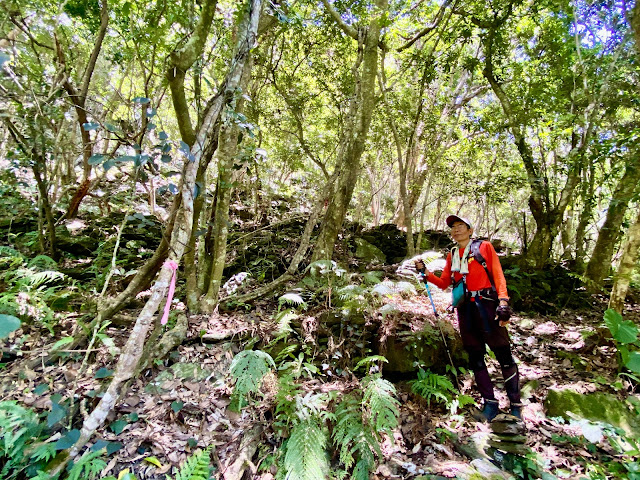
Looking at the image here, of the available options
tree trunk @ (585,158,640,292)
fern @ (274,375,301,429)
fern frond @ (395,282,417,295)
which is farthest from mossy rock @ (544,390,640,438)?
tree trunk @ (585,158,640,292)

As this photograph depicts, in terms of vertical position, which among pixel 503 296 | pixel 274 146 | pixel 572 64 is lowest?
pixel 503 296

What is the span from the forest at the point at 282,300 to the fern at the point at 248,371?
3 cm

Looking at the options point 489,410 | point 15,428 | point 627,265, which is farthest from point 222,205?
point 627,265

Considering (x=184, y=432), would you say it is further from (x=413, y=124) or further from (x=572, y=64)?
(x=572, y=64)

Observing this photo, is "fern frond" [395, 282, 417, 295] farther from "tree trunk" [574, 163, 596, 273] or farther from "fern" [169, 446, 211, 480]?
"tree trunk" [574, 163, 596, 273]

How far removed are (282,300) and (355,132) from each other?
12.0ft

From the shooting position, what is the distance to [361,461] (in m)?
3.08

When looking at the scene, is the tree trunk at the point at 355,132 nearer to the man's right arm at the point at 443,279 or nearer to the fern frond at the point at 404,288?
the fern frond at the point at 404,288

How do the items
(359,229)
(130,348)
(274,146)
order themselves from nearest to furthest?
(130,348), (274,146), (359,229)

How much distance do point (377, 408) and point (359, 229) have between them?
26.1 ft

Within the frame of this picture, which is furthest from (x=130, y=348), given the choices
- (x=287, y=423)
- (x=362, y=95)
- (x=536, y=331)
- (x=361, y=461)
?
(x=536, y=331)

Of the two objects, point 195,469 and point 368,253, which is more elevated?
point 368,253

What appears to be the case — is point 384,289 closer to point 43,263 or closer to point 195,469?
point 195,469

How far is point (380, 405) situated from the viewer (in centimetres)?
329
